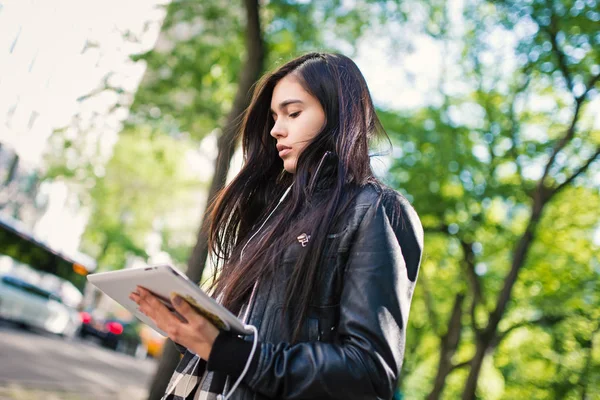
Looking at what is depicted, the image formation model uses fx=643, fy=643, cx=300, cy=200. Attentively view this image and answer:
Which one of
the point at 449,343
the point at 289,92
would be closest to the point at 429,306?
the point at 449,343

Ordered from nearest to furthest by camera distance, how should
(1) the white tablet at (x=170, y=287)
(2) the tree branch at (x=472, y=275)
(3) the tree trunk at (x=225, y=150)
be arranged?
(1) the white tablet at (x=170, y=287), (3) the tree trunk at (x=225, y=150), (2) the tree branch at (x=472, y=275)

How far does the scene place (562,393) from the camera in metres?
16.7

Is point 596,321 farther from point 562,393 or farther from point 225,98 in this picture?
point 225,98

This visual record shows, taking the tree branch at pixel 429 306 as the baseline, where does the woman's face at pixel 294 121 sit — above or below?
below

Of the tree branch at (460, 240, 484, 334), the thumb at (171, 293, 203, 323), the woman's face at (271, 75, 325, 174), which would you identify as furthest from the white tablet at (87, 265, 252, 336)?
the tree branch at (460, 240, 484, 334)

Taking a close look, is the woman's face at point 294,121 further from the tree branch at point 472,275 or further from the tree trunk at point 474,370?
the tree branch at point 472,275

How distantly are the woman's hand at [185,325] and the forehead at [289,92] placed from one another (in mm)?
791

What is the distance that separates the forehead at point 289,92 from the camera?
2.09 meters

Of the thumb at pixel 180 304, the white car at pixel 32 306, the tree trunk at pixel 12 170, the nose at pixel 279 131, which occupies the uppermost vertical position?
the tree trunk at pixel 12 170

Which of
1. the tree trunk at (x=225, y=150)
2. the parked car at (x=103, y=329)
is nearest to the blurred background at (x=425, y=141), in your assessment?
the tree trunk at (x=225, y=150)

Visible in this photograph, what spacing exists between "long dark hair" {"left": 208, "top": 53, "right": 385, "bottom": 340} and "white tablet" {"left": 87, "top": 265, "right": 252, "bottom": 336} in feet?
0.65

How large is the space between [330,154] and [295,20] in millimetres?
8015

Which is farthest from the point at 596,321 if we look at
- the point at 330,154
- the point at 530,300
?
the point at 330,154

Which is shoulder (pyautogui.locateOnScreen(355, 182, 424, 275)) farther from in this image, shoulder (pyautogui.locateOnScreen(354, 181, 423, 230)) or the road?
the road
